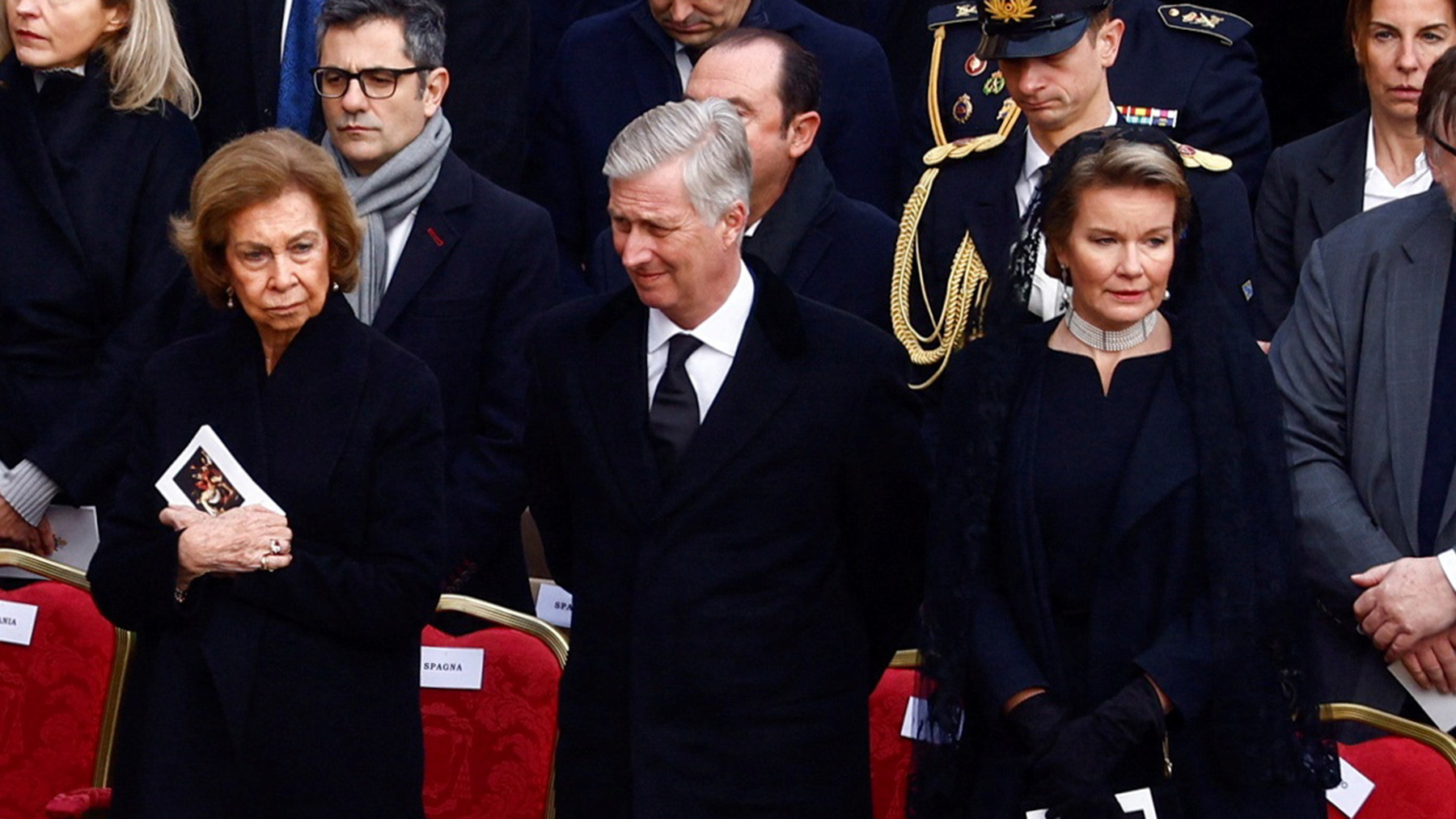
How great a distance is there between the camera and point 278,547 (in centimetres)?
382

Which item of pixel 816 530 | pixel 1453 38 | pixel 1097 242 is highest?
pixel 1453 38

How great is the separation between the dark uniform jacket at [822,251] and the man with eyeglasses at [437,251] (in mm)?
268

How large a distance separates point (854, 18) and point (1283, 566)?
3117mm

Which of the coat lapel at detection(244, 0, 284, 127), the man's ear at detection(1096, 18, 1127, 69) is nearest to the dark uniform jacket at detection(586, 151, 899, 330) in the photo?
the man's ear at detection(1096, 18, 1127, 69)

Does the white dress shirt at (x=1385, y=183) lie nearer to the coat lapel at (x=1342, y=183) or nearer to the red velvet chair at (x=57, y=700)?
the coat lapel at (x=1342, y=183)

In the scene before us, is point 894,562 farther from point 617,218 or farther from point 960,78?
point 960,78

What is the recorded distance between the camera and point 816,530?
12.3ft

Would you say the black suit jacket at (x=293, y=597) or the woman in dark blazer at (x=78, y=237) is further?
the woman in dark blazer at (x=78, y=237)

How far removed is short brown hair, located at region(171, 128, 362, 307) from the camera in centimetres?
397

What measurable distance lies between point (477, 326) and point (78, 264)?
3.15ft

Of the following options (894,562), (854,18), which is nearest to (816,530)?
(894,562)

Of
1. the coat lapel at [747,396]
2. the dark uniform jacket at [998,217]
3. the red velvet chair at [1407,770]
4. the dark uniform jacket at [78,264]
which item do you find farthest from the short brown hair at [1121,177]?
the dark uniform jacket at [78,264]

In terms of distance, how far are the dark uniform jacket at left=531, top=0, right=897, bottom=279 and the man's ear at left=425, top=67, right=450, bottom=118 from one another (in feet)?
1.98

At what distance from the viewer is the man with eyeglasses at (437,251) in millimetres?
4918
